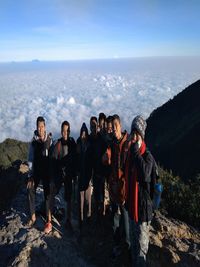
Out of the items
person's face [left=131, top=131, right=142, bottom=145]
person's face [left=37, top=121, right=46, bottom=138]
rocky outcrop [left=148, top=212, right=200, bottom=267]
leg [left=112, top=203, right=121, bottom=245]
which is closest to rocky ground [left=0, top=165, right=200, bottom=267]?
rocky outcrop [left=148, top=212, right=200, bottom=267]

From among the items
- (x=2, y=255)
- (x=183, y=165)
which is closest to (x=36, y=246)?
(x=2, y=255)

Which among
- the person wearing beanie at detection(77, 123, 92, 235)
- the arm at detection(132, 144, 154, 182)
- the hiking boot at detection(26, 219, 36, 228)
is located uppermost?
the arm at detection(132, 144, 154, 182)

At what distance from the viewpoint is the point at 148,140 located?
47.6 m

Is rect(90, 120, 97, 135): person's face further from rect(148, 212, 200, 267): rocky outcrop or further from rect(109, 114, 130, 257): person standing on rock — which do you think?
rect(148, 212, 200, 267): rocky outcrop

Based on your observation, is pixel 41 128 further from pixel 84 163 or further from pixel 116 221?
pixel 116 221

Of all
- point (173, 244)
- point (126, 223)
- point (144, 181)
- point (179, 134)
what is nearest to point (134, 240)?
point (126, 223)

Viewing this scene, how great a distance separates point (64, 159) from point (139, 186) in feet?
6.26

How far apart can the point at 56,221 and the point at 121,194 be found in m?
1.96

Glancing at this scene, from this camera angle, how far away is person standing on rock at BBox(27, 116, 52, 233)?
21.8 ft

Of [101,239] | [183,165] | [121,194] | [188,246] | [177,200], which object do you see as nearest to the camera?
[121,194]

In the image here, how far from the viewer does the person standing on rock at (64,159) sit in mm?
6684

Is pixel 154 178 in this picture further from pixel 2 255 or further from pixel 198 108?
pixel 198 108

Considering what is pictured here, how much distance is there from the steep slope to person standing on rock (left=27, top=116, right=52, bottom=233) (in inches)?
746

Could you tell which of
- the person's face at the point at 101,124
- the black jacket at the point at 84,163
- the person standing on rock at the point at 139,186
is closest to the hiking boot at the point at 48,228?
the black jacket at the point at 84,163
